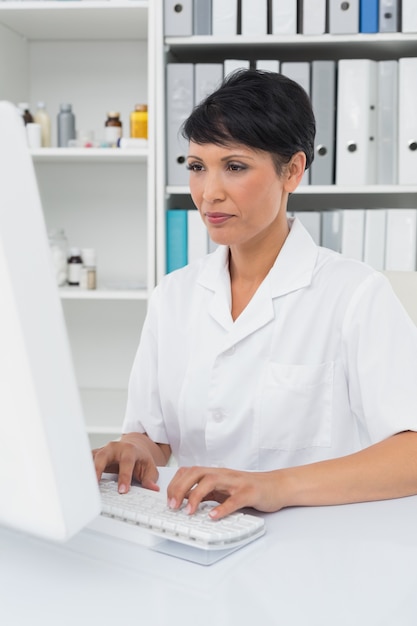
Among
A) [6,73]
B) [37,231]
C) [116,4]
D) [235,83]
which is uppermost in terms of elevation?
[116,4]

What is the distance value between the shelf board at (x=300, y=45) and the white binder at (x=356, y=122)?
0.08 meters

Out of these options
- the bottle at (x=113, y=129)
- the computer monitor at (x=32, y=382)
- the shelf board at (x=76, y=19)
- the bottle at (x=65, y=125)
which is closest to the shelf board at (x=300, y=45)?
the shelf board at (x=76, y=19)

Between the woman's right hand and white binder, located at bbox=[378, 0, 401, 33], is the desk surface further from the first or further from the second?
white binder, located at bbox=[378, 0, 401, 33]

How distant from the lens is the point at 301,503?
97cm

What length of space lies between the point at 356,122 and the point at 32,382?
196 centimetres

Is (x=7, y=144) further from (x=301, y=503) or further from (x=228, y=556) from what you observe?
(x=301, y=503)

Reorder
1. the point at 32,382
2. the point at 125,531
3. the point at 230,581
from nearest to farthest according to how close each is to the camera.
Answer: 1. the point at 32,382
2. the point at 230,581
3. the point at 125,531

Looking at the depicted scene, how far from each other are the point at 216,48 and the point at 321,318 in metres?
1.43

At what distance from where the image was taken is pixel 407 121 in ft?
7.56

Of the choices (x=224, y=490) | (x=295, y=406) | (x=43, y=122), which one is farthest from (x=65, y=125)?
(x=224, y=490)

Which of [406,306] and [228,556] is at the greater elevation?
[406,306]

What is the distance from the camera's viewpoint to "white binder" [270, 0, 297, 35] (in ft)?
7.57

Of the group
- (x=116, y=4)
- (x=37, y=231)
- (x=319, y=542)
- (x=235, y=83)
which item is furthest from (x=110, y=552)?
(x=116, y=4)

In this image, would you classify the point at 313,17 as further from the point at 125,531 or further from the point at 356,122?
the point at 125,531
